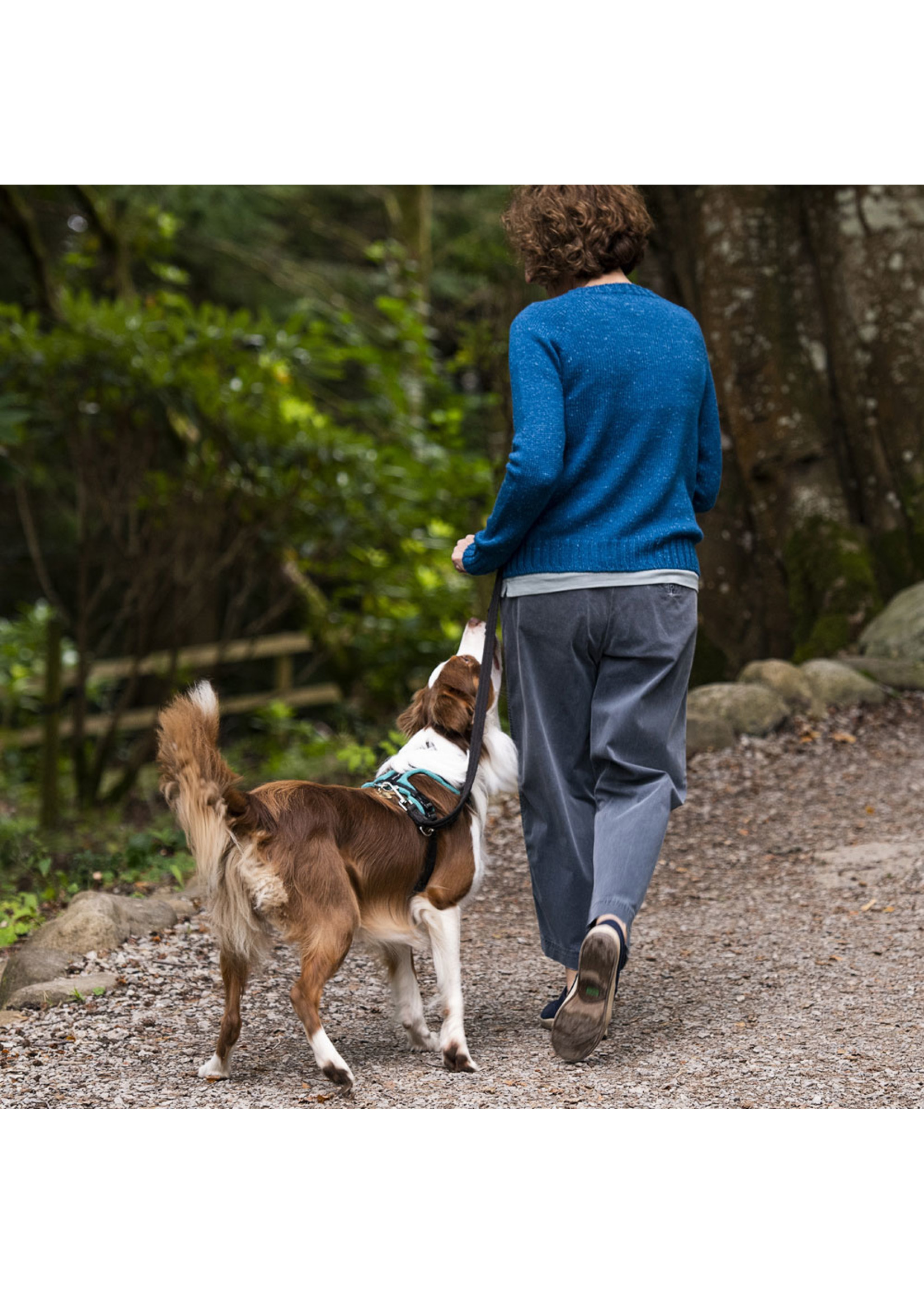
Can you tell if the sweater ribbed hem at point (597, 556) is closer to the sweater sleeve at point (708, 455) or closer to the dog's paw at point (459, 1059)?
the sweater sleeve at point (708, 455)

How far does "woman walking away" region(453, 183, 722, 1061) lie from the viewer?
3.21 metres

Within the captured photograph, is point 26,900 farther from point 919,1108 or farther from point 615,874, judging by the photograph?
point 919,1108

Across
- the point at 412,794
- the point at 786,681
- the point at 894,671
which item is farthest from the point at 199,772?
the point at 894,671

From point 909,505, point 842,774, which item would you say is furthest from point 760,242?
point 842,774

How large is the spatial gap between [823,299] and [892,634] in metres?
2.18

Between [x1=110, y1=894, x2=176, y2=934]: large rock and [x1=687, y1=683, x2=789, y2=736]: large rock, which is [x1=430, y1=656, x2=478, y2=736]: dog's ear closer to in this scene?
[x1=110, y1=894, x2=176, y2=934]: large rock

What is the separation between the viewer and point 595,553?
129 inches

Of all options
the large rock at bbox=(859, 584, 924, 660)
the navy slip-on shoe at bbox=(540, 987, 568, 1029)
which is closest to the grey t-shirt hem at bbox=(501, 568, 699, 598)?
the navy slip-on shoe at bbox=(540, 987, 568, 1029)

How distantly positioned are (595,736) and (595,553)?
1.69ft

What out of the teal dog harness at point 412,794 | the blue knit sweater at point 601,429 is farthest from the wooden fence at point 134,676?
the blue knit sweater at point 601,429

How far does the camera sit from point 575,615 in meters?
3.29

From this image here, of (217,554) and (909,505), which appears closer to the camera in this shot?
(909,505)

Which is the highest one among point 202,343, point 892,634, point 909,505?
point 202,343

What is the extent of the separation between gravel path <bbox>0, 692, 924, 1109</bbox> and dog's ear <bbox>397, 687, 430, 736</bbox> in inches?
35.2
